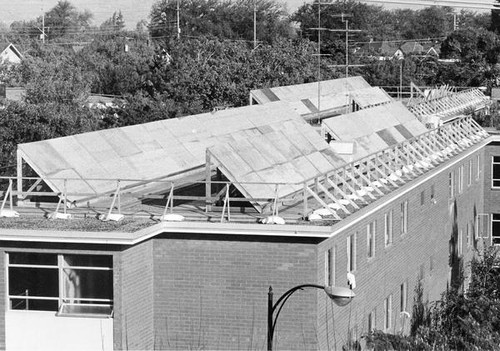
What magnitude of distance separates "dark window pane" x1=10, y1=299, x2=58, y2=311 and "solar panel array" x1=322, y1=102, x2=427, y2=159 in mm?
10928

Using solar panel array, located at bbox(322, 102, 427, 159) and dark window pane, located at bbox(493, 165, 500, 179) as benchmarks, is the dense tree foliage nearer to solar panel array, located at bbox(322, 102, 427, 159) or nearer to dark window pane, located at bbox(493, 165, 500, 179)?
dark window pane, located at bbox(493, 165, 500, 179)

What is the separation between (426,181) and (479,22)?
159664mm

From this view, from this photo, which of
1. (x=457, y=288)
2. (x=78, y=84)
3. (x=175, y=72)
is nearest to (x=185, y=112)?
(x=78, y=84)

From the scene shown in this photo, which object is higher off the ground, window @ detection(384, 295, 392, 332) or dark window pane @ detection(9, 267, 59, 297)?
dark window pane @ detection(9, 267, 59, 297)

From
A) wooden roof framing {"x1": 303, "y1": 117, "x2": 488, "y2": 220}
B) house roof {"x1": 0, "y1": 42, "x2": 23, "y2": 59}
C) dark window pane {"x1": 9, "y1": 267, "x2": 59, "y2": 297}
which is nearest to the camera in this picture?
dark window pane {"x1": 9, "y1": 267, "x2": 59, "y2": 297}

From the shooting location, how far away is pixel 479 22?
188 m

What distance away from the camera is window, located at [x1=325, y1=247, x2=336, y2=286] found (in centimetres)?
2292

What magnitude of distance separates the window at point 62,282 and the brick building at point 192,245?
25mm

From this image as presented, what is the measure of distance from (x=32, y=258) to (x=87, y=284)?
3.49 ft

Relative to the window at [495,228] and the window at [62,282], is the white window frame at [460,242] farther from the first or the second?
the window at [62,282]

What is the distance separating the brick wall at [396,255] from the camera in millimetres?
23531

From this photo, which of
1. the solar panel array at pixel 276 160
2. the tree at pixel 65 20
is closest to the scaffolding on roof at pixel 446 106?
the solar panel array at pixel 276 160

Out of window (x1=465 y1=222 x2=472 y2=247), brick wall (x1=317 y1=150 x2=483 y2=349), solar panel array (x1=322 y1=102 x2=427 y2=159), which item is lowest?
window (x1=465 y1=222 x2=472 y2=247)

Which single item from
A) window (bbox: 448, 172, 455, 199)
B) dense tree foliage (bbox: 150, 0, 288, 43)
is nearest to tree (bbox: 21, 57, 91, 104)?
window (bbox: 448, 172, 455, 199)
